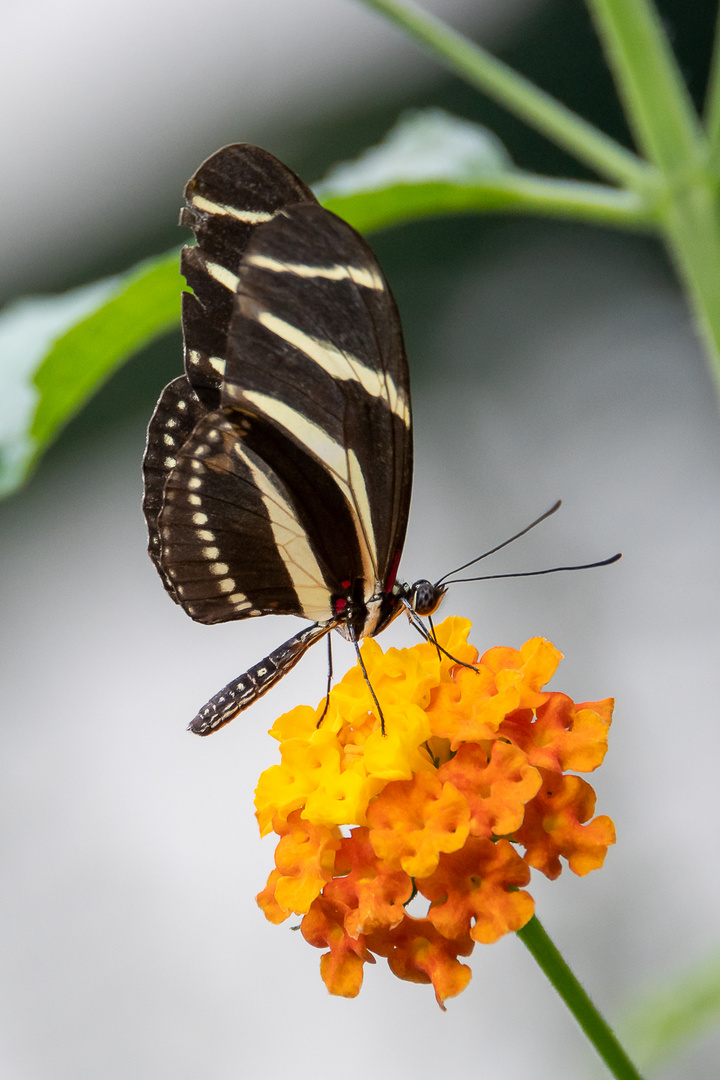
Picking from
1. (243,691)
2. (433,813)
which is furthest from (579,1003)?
(243,691)

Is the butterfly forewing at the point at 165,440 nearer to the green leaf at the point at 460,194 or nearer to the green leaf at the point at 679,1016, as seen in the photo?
the green leaf at the point at 460,194

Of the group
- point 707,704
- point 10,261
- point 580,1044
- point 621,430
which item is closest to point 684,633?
point 707,704

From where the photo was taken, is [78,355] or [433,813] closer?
[433,813]

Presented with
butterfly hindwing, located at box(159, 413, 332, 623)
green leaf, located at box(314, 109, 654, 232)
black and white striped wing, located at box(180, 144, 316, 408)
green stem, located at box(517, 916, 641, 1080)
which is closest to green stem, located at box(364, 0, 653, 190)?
green leaf, located at box(314, 109, 654, 232)

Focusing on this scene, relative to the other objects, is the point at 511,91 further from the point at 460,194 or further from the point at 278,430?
the point at 278,430

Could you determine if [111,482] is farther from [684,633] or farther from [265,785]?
[265,785]

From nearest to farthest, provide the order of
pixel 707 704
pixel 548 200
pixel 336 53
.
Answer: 1. pixel 548 200
2. pixel 336 53
3. pixel 707 704

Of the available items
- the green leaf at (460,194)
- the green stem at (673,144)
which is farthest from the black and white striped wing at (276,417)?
the green stem at (673,144)
